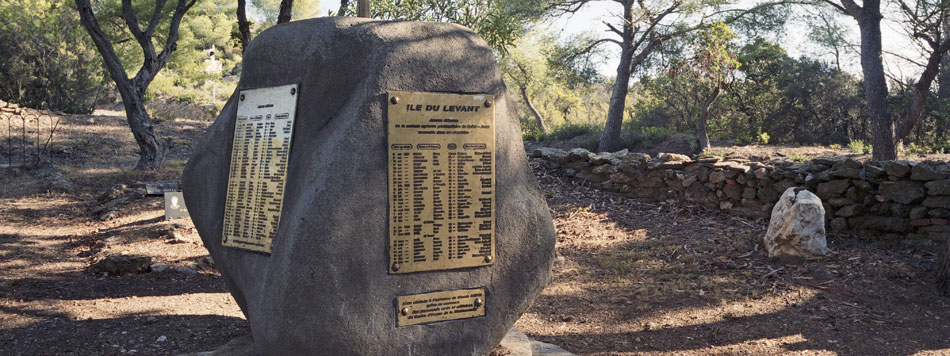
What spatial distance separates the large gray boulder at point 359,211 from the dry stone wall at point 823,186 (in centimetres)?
491

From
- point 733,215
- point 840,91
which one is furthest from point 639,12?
point 733,215

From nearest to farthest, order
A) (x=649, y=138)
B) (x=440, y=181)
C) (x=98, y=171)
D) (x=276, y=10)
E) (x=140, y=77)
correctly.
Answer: (x=440, y=181) < (x=140, y=77) < (x=98, y=171) < (x=649, y=138) < (x=276, y=10)

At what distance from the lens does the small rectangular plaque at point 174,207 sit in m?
7.36

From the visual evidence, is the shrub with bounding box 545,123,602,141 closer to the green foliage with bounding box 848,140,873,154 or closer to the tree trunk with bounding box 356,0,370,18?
the green foliage with bounding box 848,140,873,154

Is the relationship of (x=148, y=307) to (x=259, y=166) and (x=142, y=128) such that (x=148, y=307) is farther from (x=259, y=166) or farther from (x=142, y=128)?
(x=142, y=128)

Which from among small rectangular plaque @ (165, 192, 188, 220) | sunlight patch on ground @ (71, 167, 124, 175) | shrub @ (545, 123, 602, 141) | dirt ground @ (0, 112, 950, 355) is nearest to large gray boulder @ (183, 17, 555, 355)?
dirt ground @ (0, 112, 950, 355)

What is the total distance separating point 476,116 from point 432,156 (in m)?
0.33

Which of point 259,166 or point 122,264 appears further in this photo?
point 122,264

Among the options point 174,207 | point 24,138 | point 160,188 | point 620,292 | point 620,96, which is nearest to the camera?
point 620,292

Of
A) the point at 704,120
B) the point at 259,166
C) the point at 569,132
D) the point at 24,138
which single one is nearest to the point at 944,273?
the point at 259,166

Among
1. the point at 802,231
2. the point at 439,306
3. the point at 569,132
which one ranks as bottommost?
the point at 439,306

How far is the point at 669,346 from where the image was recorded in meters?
4.38

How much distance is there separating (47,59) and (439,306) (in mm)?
18515

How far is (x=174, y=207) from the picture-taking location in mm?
7418
